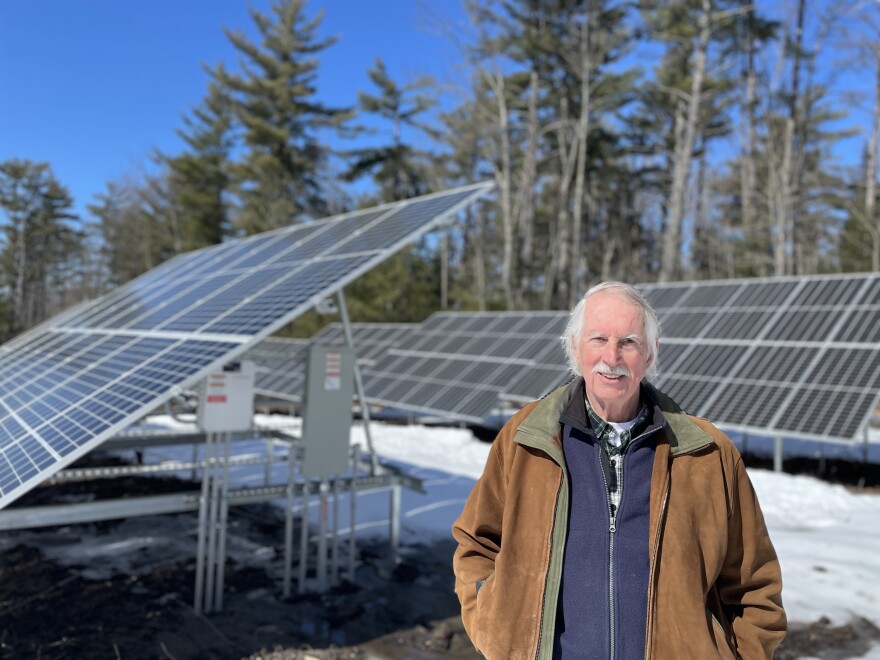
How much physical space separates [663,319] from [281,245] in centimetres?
772

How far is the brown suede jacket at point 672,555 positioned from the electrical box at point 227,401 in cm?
360

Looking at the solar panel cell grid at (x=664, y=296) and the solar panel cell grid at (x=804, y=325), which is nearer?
the solar panel cell grid at (x=804, y=325)

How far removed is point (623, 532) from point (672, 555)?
0.14 m

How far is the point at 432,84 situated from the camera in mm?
26797

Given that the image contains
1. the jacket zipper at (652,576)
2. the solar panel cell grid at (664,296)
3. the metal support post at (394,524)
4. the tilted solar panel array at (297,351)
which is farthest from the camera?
the tilted solar panel array at (297,351)

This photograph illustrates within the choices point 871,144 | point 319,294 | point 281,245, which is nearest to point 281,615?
point 319,294

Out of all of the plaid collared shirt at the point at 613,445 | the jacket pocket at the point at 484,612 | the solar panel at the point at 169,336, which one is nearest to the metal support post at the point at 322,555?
the solar panel at the point at 169,336

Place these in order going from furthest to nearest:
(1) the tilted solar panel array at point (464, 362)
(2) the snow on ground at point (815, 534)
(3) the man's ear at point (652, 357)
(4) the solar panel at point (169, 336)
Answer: (1) the tilted solar panel array at point (464, 362), (2) the snow on ground at point (815, 534), (4) the solar panel at point (169, 336), (3) the man's ear at point (652, 357)

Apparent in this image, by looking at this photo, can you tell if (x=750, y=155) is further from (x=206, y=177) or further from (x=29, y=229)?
(x=29, y=229)

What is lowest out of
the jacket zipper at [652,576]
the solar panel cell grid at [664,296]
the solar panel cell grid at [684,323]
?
the jacket zipper at [652,576]

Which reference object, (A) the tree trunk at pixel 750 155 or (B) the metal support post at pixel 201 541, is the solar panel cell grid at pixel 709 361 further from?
(A) the tree trunk at pixel 750 155

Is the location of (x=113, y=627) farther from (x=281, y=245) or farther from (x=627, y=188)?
(x=627, y=188)

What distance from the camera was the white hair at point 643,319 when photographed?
6.46 ft

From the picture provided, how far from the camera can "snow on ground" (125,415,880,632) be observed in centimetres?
557
